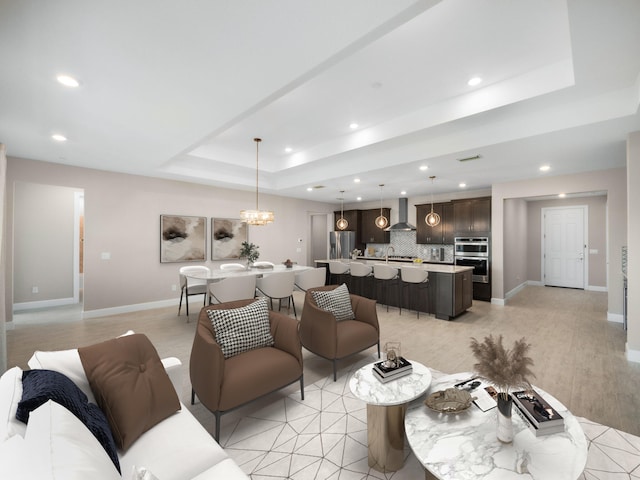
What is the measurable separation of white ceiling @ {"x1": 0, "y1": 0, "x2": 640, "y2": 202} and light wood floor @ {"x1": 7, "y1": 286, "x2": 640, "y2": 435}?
261 cm

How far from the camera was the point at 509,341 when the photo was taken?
3.89 meters

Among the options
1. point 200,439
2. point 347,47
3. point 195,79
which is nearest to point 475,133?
point 347,47

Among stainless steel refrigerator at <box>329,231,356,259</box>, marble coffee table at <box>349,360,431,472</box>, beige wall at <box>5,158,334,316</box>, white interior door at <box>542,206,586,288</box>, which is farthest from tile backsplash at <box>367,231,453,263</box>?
marble coffee table at <box>349,360,431,472</box>

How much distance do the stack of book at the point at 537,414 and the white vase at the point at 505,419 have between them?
0.60 ft

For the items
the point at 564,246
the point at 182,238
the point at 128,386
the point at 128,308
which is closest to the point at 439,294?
the point at 128,386

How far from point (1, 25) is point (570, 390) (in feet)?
17.2

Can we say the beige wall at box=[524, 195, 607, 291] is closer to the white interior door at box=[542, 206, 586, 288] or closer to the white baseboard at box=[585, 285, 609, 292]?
the white baseboard at box=[585, 285, 609, 292]

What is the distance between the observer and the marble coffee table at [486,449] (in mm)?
1288

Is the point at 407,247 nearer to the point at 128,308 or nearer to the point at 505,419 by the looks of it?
the point at 128,308

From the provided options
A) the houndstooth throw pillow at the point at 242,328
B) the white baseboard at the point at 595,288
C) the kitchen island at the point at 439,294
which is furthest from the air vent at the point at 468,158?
the white baseboard at the point at 595,288

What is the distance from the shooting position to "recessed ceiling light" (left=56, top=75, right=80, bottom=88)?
234 cm

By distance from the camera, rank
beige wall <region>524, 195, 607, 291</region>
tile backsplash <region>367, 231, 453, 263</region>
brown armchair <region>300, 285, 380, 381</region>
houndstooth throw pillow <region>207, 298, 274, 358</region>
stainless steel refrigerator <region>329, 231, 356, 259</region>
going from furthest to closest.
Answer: stainless steel refrigerator <region>329, 231, 356, 259</region> → tile backsplash <region>367, 231, 453, 263</region> → beige wall <region>524, 195, 607, 291</region> → brown armchair <region>300, 285, 380, 381</region> → houndstooth throw pillow <region>207, 298, 274, 358</region>

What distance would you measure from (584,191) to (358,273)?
14.2ft

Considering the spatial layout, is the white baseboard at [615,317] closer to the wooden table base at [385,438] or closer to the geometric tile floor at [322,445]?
the geometric tile floor at [322,445]
